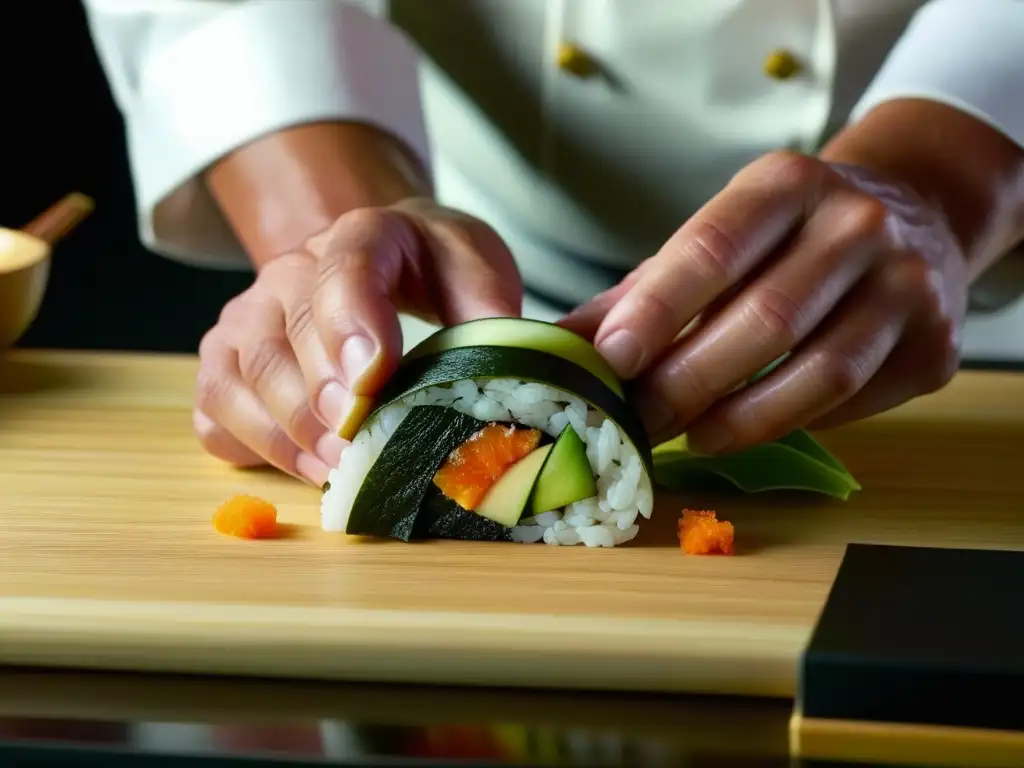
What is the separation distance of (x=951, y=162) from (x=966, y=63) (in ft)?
0.65

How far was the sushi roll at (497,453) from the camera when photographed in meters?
1.21

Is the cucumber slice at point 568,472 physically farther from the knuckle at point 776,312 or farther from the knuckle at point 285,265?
the knuckle at point 285,265

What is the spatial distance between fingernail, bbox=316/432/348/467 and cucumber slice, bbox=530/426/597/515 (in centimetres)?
23

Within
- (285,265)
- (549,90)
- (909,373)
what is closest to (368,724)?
(285,265)

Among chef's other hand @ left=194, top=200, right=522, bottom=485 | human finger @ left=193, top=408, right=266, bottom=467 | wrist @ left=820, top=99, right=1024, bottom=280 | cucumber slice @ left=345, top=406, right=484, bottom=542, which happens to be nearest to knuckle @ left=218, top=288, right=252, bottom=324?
chef's other hand @ left=194, top=200, right=522, bottom=485

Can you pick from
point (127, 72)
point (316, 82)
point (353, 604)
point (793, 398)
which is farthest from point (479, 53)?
point (353, 604)

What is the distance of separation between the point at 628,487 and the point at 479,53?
1.12m

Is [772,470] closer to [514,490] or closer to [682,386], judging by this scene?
[682,386]

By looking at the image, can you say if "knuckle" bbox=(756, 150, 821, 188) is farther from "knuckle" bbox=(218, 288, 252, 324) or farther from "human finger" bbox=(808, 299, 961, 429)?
"knuckle" bbox=(218, 288, 252, 324)

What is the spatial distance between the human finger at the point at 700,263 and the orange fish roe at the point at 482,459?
4.7 inches

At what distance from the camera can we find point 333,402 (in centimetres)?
128

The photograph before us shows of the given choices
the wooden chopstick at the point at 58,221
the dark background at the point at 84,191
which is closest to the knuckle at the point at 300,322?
the wooden chopstick at the point at 58,221

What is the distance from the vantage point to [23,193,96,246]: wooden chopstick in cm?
202

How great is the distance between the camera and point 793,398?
1.32 m
